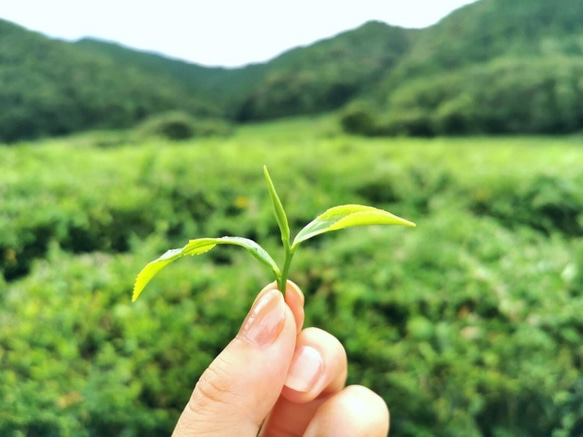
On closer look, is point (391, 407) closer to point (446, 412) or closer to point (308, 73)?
point (446, 412)

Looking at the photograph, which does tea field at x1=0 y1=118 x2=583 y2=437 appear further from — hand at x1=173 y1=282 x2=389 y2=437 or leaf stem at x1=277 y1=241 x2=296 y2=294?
leaf stem at x1=277 y1=241 x2=296 y2=294

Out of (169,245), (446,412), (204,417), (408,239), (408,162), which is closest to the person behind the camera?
(204,417)

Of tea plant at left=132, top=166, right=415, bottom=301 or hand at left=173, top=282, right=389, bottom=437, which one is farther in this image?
hand at left=173, top=282, right=389, bottom=437

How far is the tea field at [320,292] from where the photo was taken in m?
1.37

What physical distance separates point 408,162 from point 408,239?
35.8 inches

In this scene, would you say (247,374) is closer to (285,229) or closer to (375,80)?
(285,229)

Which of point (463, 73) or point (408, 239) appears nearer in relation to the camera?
point (408, 239)

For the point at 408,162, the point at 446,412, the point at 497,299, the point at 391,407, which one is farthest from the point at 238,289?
the point at 408,162

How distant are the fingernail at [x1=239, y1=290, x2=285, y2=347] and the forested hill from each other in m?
3.30

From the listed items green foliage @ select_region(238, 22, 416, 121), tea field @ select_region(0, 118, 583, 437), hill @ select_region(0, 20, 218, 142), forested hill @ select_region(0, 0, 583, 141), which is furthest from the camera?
green foliage @ select_region(238, 22, 416, 121)

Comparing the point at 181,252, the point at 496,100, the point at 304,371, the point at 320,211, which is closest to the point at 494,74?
the point at 496,100

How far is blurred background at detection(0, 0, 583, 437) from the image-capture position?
54.9 inches

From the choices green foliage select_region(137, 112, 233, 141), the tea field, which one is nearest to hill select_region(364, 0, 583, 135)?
the tea field

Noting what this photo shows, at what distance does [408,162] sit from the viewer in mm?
2688
